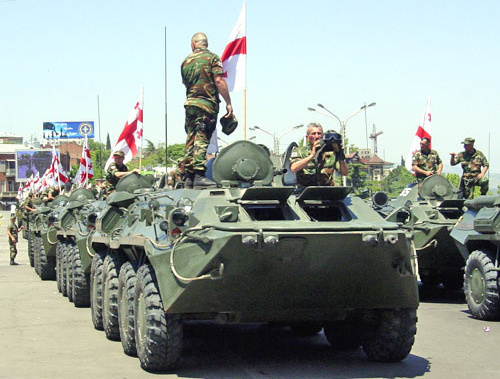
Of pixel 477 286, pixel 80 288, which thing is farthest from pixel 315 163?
pixel 80 288

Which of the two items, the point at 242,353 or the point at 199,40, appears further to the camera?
the point at 199,40

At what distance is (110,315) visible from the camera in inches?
393

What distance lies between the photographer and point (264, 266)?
7.53m

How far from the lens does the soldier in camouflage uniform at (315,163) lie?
9391 millimetres

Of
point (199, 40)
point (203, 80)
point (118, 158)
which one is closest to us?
point (203, 80)

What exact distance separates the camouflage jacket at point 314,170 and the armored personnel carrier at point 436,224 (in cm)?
382

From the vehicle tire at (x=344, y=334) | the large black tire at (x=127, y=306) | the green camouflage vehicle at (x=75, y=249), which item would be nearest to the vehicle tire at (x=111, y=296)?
the large black tire at (x=127, y=306)

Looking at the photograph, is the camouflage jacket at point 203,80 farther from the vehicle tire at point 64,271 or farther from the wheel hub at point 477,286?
the vehicle tire at point 64,271

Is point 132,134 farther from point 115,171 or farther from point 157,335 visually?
point 157,335

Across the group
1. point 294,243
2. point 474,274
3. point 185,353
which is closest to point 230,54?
point 474,274

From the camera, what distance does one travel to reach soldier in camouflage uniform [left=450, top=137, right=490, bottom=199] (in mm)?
15938

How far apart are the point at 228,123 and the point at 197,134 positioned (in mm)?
687

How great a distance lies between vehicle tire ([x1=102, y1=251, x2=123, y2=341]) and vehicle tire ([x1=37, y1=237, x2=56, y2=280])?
27.2 ft

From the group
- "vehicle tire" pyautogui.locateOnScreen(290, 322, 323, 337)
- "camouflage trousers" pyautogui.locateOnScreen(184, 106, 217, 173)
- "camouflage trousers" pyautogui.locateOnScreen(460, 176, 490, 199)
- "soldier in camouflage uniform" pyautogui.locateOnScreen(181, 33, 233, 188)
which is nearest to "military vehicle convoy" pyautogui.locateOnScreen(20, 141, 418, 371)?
"camouflage trousers" pyautogui.locateOnScreen(184, 106, 217, 173)
